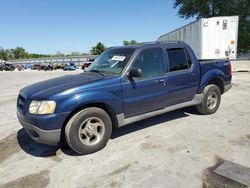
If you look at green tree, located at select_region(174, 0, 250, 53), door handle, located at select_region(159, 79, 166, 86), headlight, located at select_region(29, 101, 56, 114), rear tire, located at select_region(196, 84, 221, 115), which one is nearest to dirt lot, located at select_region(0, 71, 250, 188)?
rear tire, located at select_region(196, 84, 221, 115)

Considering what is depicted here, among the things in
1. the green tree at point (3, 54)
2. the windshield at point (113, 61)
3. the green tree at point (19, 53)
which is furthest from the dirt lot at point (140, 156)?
the green tree at point (19, 53)

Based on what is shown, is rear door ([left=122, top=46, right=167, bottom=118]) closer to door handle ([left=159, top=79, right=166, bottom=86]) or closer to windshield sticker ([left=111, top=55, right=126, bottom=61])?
door handle ([left=159, top=79, right=166, bottom=86])

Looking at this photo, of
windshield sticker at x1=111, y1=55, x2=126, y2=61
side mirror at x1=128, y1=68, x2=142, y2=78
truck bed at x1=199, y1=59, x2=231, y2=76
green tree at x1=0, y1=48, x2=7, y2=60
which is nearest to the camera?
side mirror at x1=128, y1=68, x2=142, y2=78

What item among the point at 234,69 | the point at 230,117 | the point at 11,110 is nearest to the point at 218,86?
the point at 230,117

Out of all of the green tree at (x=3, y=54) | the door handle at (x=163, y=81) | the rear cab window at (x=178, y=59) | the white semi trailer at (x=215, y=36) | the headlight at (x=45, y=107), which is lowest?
the headlight at (x=45, y=107)

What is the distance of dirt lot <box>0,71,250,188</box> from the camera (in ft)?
10.4

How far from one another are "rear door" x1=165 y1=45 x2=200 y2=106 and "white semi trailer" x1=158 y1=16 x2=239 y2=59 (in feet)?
28.6

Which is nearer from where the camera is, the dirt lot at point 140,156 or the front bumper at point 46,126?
the dirt lot at point 140,156

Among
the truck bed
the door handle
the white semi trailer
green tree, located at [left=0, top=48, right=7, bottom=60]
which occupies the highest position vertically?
green tree, located at [left=0, top=48, right=7, bottom=60]

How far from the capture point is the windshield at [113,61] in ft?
14.5

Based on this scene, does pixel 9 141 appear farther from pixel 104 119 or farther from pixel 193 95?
pixel 193 95

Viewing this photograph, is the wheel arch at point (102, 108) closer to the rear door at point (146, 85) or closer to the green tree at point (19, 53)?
the rear door at point (146, 85)

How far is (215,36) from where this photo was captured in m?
13.6

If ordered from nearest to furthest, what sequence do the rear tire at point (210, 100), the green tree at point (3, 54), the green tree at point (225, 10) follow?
the rear tire at point (210, 100), the green tree at point (225, 10), the green tree at point (3, 54)
